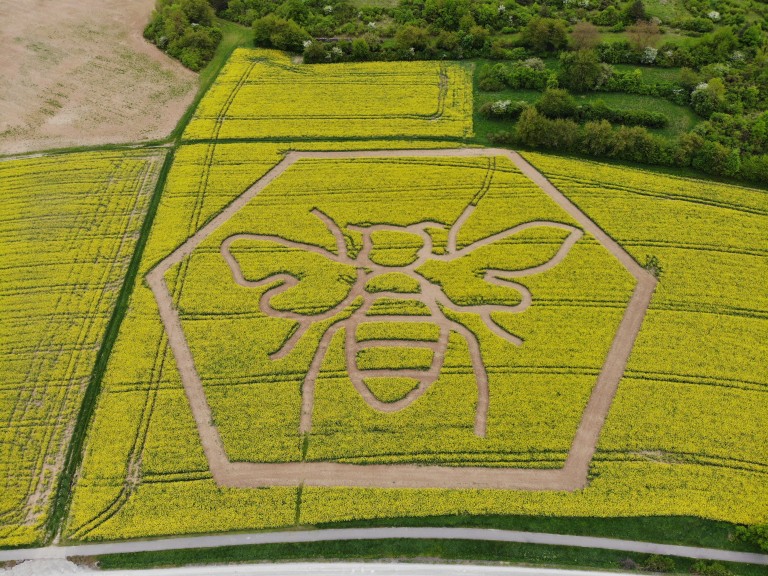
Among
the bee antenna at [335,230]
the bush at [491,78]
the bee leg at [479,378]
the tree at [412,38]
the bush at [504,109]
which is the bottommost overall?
the bee leg at [479,378]

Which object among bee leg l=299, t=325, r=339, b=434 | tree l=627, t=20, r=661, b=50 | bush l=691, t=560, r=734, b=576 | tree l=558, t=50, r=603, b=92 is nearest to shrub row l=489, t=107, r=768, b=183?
tree l=558, t=50, r=603, b=92

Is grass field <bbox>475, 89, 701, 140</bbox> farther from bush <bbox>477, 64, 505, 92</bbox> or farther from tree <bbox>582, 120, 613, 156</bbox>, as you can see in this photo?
tree <bbox>582, 120, 613, 156</bbox>

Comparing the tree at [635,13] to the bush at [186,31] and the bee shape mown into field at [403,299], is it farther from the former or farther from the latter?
the bush at [186,31]

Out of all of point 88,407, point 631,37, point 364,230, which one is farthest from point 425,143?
point 88,407

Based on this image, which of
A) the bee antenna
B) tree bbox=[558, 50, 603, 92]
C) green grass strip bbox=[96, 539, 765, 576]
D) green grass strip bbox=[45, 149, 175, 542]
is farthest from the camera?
tree bbox=[558, 50, 603, 92]

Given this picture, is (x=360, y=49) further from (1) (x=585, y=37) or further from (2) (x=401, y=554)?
(2) (x=401, y=554)

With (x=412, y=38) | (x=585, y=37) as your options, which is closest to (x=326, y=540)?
(x=412, y=38)

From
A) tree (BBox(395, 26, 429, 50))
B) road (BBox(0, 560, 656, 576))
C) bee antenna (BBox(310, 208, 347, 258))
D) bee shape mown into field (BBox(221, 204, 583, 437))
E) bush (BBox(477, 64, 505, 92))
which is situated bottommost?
road (BBox(0, 560, 656, 576))

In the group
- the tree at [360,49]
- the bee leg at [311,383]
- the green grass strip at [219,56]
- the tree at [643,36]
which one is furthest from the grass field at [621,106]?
the green grass strip at [219,56]
